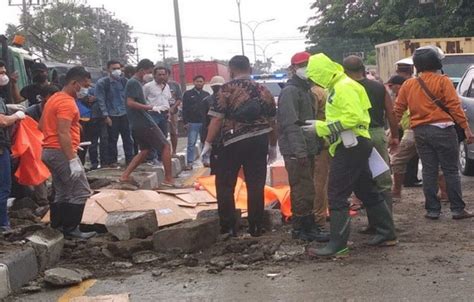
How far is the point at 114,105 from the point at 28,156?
3.74 m

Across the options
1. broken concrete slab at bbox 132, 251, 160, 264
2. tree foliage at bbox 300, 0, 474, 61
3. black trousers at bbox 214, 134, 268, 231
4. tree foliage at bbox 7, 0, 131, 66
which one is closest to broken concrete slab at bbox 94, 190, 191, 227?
black trousers at bbox 214, 134, 268, 231

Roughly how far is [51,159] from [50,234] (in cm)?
72

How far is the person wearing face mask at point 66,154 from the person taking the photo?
650 cm

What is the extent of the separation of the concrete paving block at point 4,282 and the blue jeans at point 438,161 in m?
4.26

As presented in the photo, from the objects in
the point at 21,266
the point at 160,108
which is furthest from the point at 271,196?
the point at 21,266

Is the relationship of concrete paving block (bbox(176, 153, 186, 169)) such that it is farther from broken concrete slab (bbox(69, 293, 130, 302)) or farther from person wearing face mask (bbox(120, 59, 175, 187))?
broken concrete slab (bbox(69, 293, 130, 302))

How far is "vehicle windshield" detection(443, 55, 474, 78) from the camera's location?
15.6 meters

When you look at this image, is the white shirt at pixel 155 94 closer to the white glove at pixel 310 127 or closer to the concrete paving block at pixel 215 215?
the concrete paving block at pixel 215 215

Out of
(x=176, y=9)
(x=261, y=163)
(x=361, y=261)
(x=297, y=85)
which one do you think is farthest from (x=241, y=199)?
(x=176, y=9)

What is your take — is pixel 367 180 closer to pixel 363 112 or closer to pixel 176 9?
pixel 363 112

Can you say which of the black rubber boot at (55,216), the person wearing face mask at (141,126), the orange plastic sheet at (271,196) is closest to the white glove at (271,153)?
the orange plastic sheet at (271,196)

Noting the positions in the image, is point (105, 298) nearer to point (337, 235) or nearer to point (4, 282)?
point (4, 282)

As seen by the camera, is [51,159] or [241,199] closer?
[51,159]

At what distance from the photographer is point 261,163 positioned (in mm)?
6738
